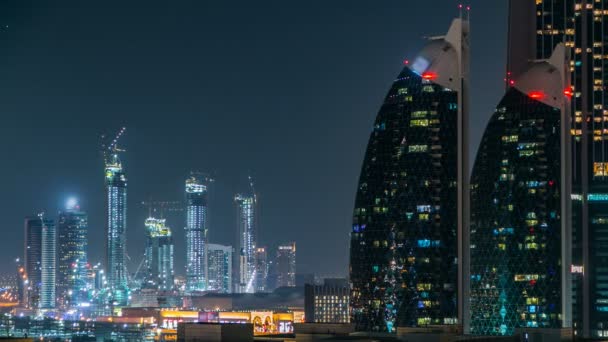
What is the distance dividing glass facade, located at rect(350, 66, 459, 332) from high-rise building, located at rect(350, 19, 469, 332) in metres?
0.14

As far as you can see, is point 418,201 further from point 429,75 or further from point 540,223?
point 540,223

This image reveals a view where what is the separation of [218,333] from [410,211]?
9326 centimetres

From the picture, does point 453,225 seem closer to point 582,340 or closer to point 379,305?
point 379,305

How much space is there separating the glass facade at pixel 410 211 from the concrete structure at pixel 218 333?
283ft

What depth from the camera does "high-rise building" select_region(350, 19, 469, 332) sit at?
189m

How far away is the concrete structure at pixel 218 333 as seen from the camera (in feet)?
341

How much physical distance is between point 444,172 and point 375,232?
1420cm

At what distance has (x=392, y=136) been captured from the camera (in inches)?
7697

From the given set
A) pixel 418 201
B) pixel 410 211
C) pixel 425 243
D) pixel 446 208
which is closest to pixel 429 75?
pixel 418 201

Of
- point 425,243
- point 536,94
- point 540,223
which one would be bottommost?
point 425,243

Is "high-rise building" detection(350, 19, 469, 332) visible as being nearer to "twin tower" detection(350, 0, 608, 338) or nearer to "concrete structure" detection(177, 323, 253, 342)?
"twin tower" detection(350, 0, 608, 338)

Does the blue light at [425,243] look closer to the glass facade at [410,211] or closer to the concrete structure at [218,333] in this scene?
the glass facade at [410,211]

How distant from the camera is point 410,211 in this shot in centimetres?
19475

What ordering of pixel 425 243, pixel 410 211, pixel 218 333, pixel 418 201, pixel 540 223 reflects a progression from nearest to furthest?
pixel 218 333 → pixel 425 243 → pixel 418 201 → pixel 410 211 → pixel 540 223
